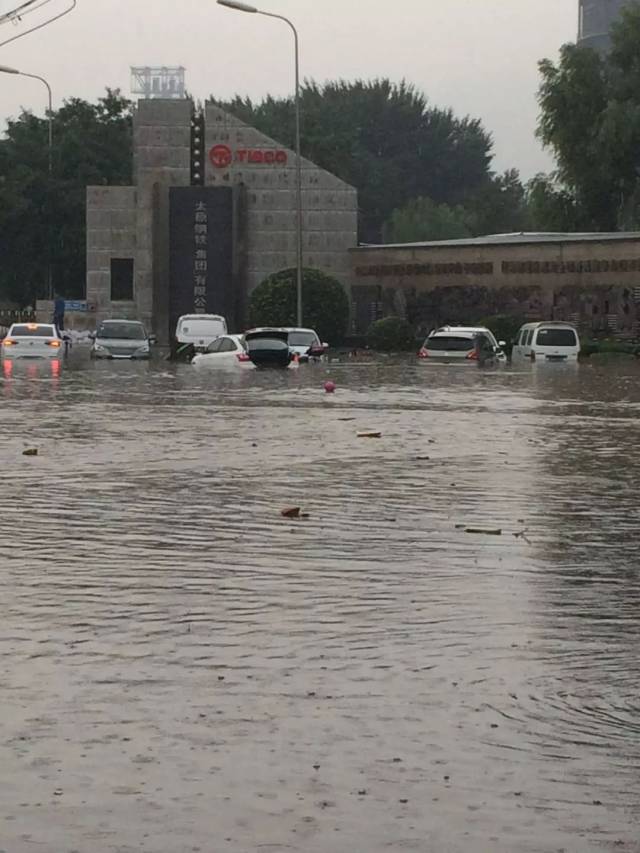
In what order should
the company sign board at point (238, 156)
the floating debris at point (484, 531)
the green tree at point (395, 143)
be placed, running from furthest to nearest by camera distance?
the green tree at point (395, 143) → the company sign board at point (238, 156) → the floating debris at point (484, 531)

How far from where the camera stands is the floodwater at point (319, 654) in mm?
6258

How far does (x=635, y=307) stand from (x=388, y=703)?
222 ft

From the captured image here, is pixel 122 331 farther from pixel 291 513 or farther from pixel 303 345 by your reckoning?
pixel 291 513

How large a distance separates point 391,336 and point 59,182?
27.4m

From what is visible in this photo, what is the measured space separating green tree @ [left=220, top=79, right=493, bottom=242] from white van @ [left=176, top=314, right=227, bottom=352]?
7767 centimetres

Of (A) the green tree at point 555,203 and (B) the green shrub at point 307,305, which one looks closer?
(B) the green shrub at point 307,305

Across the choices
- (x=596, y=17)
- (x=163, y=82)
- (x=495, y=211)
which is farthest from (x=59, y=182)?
(x=596, y=17)

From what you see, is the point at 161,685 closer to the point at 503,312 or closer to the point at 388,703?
the point at 388,703

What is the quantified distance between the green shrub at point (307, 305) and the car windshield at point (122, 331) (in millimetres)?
15178

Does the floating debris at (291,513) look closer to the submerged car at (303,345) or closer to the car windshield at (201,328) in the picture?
the submerged car at (303,345)

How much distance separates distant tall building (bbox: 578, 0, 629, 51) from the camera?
593 ft

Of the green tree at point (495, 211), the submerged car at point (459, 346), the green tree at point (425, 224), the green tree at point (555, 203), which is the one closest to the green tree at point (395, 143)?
the green tree at point (495, 211)

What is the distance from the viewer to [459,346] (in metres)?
52.9

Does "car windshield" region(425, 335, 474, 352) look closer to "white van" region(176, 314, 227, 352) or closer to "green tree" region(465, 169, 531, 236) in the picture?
"white van" region(176, 314, 227, 352)
